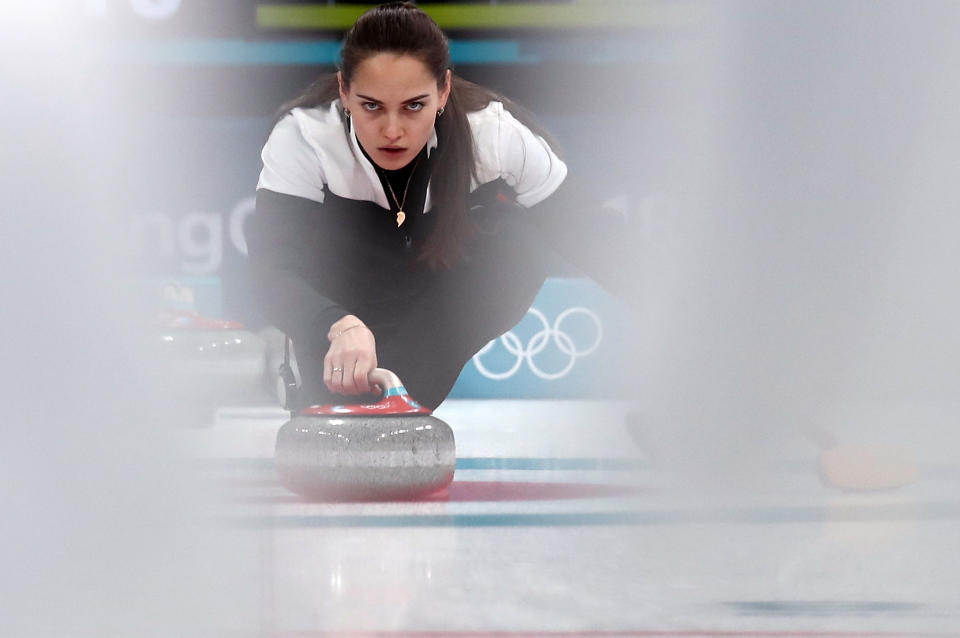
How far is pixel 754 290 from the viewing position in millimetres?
1906

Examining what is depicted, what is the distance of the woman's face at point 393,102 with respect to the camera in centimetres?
151

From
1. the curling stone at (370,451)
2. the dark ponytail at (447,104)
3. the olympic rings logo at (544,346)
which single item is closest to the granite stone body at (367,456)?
the curling stone at (370,451)

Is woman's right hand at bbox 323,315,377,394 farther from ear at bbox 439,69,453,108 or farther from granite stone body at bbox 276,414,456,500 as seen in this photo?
ear at bbox 439,69,453,108

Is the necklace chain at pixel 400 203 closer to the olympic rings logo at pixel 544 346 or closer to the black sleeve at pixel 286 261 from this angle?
the black sleeve at pixel 286 261

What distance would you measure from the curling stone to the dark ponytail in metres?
0.38

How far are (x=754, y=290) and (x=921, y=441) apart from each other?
450mm

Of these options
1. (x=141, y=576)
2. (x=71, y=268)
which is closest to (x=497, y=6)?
(x=71, y=268)

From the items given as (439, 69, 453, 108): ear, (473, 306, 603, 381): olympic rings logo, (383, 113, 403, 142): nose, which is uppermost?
(439, 69, 453, 108): ear

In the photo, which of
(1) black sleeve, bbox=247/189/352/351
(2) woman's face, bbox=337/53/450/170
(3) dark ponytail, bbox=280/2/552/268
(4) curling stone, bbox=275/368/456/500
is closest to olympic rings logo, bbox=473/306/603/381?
(3) dark ponytail, bbox=280/2/552/268

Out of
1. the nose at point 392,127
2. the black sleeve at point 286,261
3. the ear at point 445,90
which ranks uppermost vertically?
the ear at point 445,90

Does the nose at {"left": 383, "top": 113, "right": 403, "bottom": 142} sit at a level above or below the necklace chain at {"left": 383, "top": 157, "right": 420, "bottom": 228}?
above

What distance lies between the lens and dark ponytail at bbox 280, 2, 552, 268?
1510 millimetres

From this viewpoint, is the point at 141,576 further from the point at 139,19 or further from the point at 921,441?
the point at 139,19

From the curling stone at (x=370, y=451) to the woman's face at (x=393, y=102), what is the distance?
0.37 metres
